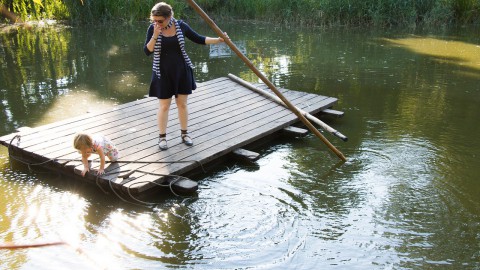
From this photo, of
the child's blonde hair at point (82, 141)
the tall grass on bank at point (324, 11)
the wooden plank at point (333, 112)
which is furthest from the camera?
the tall grass on bank at point (324, 11)

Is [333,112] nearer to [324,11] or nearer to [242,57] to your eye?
[242,57]

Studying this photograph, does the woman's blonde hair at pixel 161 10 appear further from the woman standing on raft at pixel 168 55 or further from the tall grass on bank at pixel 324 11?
the tall grass on bank at pixel 324 11

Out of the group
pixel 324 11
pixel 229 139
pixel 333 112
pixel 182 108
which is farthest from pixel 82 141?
pixel 324 11

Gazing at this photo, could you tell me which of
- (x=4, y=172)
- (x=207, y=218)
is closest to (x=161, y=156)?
(x=207, y=218)

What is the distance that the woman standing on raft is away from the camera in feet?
14.3

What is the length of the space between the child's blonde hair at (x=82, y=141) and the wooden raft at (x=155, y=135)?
0.29m

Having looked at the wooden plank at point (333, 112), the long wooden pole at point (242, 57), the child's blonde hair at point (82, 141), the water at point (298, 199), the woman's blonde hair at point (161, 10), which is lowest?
the water at point (298, 199)

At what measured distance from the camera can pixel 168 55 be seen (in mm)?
4512

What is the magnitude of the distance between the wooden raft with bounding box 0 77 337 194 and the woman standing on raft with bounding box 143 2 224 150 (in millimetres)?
455

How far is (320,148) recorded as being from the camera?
5539 mm

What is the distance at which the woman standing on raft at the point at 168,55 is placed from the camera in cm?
434

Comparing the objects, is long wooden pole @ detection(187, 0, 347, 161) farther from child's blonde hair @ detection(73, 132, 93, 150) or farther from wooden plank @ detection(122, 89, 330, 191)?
child's blonde hair @ detection(73, 132, 93, 150)

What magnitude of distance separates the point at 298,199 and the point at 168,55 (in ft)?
5.90

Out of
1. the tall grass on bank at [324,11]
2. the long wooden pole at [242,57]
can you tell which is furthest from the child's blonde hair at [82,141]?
the tall grass on bank at [324,11]
